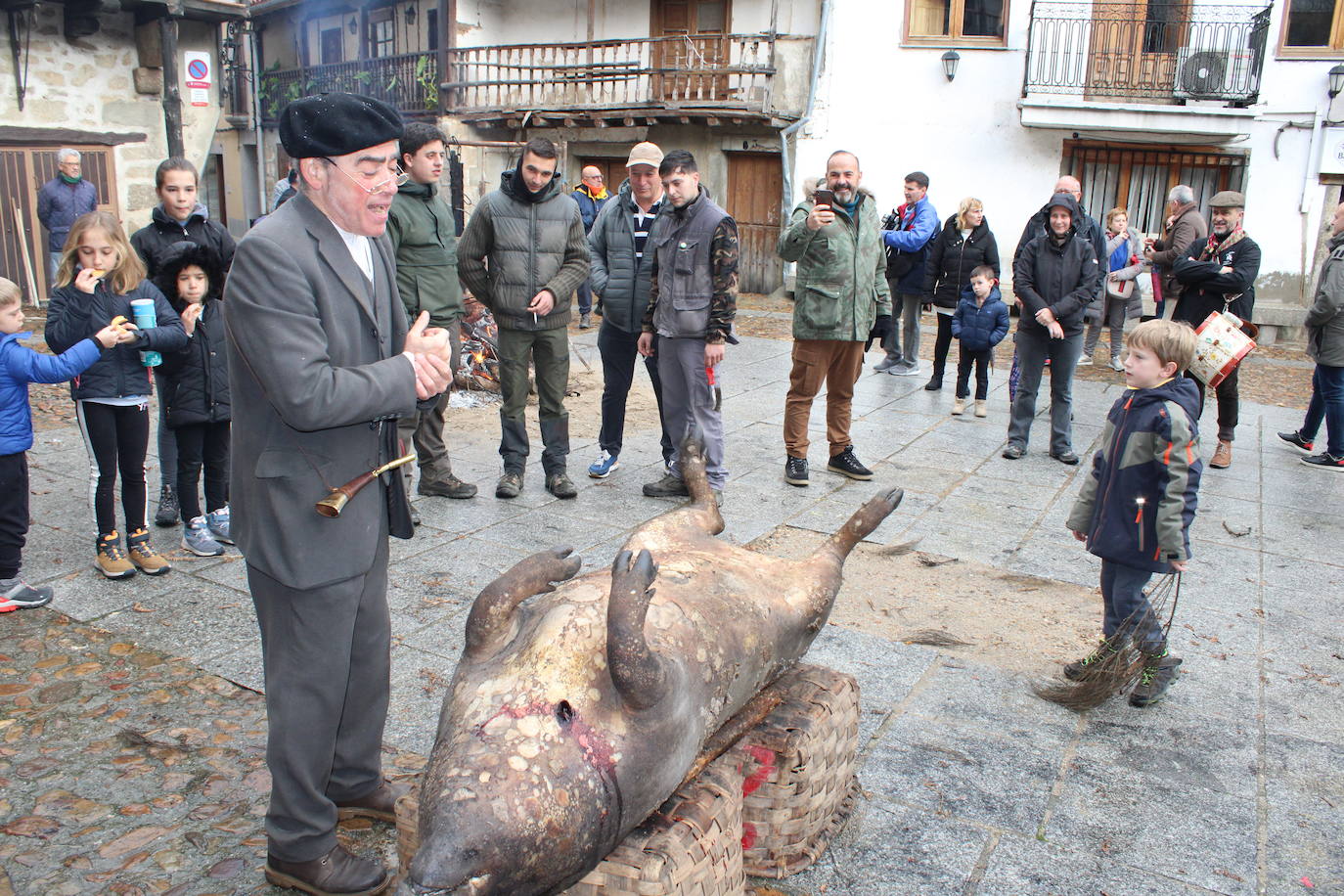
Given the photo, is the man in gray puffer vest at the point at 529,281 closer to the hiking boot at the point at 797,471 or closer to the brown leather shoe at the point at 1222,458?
the hiking boot at the point at 797,471

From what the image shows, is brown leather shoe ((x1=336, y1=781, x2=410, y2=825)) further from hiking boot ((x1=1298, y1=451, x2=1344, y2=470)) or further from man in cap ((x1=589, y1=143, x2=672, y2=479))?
hiking boot ((x1=1298, y1=451, x2=1344, y2=470))

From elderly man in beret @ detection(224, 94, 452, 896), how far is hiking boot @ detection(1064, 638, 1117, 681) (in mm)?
2586

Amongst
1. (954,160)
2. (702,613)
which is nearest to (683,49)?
(954,160)

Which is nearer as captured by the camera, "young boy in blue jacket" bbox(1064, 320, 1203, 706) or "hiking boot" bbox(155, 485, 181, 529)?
"young boy in blue jacket" bbox(1064, 320, 1203, 706)

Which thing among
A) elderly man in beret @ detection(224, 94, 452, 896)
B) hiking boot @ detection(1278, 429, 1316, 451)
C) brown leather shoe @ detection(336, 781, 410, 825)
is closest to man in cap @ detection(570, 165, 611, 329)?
hiking boot @ detection(1278, 429, 1316, 451)

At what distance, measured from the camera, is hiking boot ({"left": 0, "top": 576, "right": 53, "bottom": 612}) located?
418 cm

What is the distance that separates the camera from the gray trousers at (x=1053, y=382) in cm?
711

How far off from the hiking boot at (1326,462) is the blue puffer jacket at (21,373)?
795 centimetres

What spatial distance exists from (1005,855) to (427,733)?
6.20ft

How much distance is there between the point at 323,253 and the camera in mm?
2439

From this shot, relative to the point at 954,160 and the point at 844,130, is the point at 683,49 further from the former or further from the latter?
the point at 954,160

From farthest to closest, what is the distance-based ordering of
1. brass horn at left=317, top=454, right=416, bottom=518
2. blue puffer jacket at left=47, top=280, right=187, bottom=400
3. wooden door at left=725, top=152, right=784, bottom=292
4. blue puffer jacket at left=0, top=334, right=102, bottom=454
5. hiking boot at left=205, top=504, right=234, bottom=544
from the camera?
wooden door at left=725, top=152, right=784, bottom=292
hiking boot at left=205, top=504, right=234, bottom=544
blue puffer jacket at left=47, top=280, right=187, bottom=400
blue puffer jacket at left=0, top=334, right=102, bottom=454
brass horn at left=317, top=454, right=416, bottom=518

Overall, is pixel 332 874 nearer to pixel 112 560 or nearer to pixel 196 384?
pixel 112 560

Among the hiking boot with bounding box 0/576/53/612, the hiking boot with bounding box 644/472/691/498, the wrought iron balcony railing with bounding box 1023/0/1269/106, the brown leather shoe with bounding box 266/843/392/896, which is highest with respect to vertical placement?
the wrought iron balcony railing with bounding box 1023/0/1269/106
